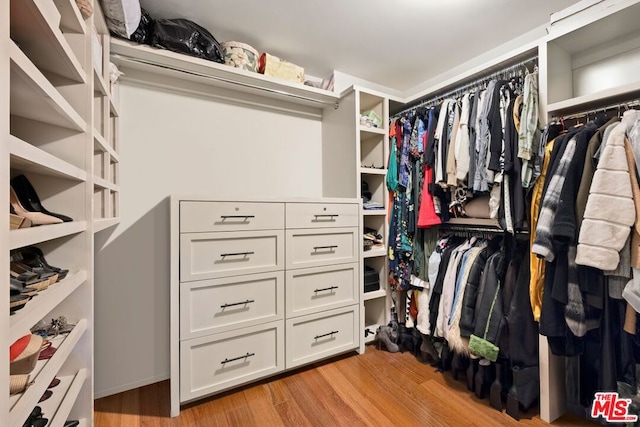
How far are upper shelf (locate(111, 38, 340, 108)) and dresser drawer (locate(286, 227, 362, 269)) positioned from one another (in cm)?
100

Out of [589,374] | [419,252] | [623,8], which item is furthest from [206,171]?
[589,374]

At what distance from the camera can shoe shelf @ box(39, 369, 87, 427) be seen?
0.72 metres

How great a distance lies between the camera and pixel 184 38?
1.56 m

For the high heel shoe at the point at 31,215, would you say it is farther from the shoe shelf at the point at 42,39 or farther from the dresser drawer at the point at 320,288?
the dresser drawer at the point at 320,288

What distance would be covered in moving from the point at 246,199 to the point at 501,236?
59.7 inches

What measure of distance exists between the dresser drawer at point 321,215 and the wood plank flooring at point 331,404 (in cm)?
94

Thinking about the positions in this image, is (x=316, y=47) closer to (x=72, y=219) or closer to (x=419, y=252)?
(x=419, y=252)

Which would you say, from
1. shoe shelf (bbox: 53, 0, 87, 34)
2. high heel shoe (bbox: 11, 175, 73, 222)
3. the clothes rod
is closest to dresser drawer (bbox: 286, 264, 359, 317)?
high heel shoe (bbox: 11, 175, 73, 222)

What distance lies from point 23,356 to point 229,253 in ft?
3.00

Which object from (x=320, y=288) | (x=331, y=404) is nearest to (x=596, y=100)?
(x=320, y=288)

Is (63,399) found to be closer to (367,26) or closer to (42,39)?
(42,39)

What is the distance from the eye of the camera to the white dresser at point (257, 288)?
1409 mm

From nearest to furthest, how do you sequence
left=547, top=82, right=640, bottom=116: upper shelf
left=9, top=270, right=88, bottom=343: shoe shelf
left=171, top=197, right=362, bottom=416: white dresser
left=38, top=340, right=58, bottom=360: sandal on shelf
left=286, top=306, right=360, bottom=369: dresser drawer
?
1. left=9, top=270, right=88, bottom=343: shoe shelf
2. left=38, top=340, right=58, bottom=360: sandal on shelf
3. left=547, top=82, right=640, bottom=116: upper shelf
4. left=171, top=197, right=362, bottom=416: white dresser
5. left=286, top=306, right=360, bottom=369: dresser drawer

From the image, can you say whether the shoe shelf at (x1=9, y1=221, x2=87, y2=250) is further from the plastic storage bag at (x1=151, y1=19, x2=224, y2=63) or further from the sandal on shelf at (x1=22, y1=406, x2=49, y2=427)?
the plastic storage bag at (x1=151, y1=19, x2=224, y2=63)
